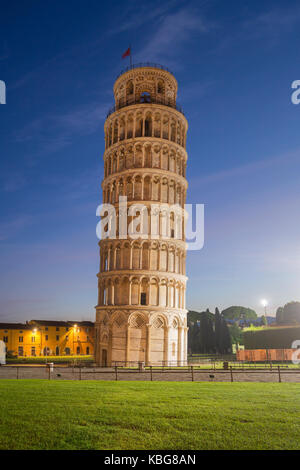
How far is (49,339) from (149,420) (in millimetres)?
94474

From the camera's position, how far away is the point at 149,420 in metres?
13.9

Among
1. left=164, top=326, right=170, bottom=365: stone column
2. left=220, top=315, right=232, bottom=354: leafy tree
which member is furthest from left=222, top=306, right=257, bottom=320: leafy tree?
left=164, top=326, right=170, bottom=365: stone column

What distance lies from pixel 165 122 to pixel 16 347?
67.7 meters

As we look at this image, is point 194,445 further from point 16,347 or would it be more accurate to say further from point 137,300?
point 16,347

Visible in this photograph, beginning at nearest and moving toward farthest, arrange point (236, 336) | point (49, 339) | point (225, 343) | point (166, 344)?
point (166, 344) → point (225, 343) → point (49, 339) → point (236, 336)

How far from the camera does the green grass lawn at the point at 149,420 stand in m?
11.6

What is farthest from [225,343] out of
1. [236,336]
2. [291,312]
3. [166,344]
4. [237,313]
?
[237,313]

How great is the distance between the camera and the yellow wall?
96.9 metres

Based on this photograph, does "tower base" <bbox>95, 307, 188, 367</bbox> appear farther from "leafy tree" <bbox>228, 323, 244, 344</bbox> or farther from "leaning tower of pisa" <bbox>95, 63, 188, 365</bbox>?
"leafy tree" <bbox>228, 323, 244, 344</bbox>

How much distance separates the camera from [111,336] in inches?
2076

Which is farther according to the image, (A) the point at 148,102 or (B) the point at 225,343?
(B) the point at 225,343

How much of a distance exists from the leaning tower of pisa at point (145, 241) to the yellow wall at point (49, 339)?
4971 centimetres

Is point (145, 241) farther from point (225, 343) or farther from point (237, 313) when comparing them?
point (237, 313)

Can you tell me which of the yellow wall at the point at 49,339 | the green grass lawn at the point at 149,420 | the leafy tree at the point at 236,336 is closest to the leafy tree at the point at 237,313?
the leafy tree at the point at 236,336
